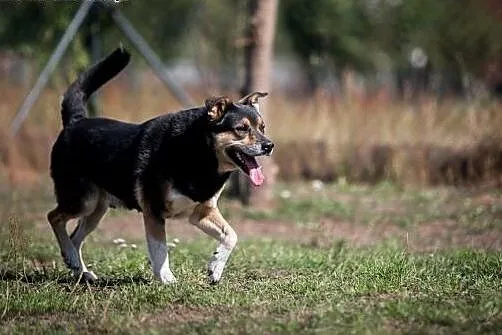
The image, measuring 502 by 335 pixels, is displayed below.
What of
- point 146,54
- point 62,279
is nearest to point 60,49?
point 146,54

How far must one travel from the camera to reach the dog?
6.83 m

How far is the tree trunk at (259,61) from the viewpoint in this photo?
12891mm

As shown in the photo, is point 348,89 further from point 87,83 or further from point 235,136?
point 235,136

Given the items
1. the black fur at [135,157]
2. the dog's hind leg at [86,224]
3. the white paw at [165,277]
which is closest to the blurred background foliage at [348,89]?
the dog's hind leg at [86,224]

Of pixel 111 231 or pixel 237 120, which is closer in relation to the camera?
pixel 237 120

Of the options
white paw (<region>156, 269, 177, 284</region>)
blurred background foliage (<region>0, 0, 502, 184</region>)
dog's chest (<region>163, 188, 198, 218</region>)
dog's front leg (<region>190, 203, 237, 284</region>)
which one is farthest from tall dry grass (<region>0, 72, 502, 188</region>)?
white paw (<region>156, 269, 177, 284</region>)

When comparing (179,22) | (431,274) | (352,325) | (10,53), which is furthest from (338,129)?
(179,22)

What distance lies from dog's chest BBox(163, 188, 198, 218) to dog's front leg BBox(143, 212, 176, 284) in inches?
3.9

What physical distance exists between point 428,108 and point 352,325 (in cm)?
1052

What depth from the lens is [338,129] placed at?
16.1 metres

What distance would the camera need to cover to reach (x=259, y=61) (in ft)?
42.4

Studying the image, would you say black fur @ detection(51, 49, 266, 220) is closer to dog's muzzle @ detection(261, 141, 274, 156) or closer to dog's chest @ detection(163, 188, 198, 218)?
dog's chest @ detection(163, 188, 198, 218)

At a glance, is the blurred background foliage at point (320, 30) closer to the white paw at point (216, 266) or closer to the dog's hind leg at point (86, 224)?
the dog's hind leg at point (86, 224)

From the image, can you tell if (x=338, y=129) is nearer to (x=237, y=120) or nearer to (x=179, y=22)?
(x=237, y=120)
